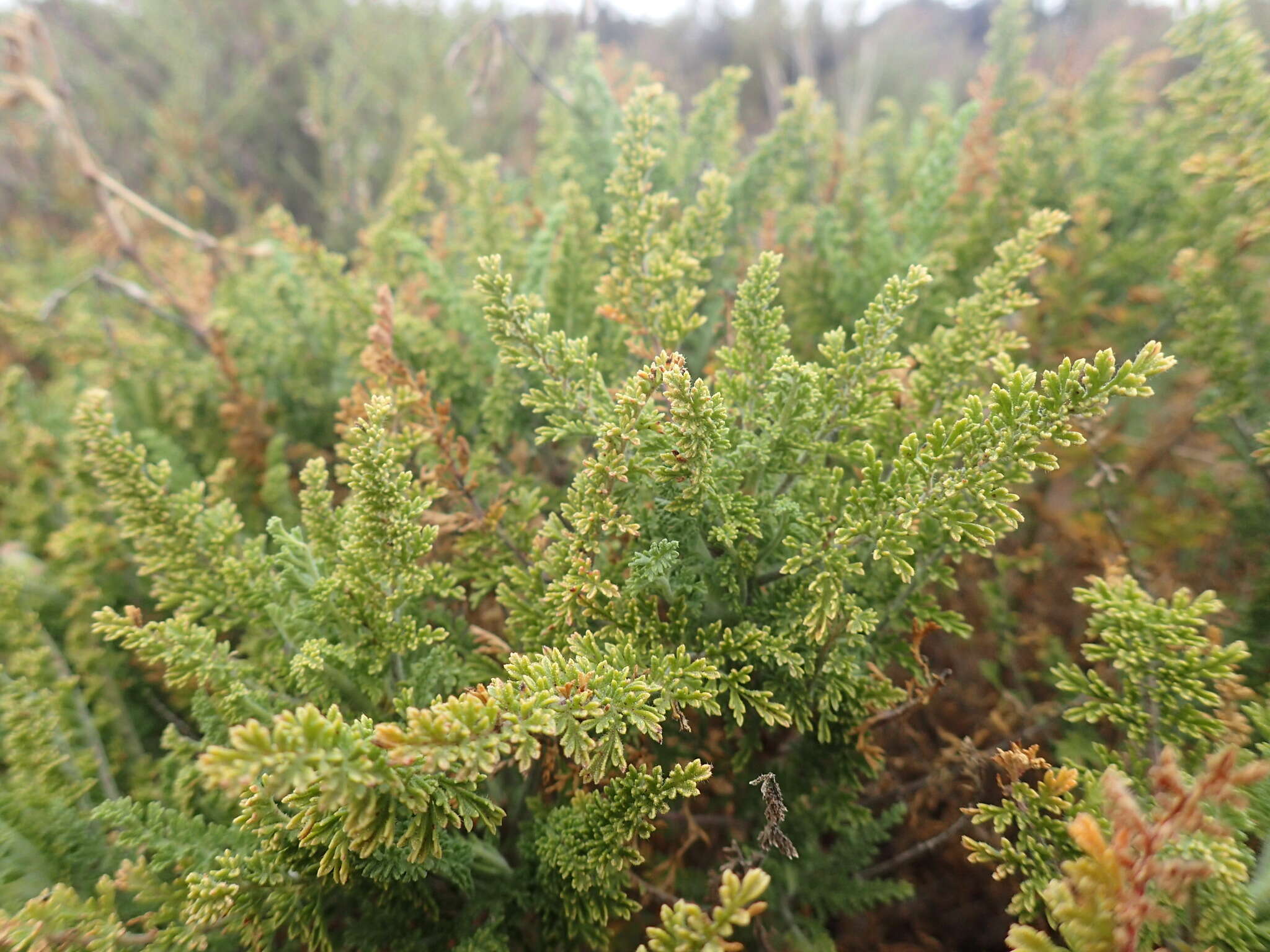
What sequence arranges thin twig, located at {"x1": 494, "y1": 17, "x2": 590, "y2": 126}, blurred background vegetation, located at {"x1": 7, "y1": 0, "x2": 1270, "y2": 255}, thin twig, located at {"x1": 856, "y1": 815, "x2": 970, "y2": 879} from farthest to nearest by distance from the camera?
blurred background vegetation, located at {"x1": 7, "y1": 0, "x2": 1270, "y2": 255} < thin twig, located at {"x1": 494, "y1": 17, "x2": 590, "y2": 126} < thin twig, located at {"x1": 856, "y1": 815, "x2": 970, "y2": 879}

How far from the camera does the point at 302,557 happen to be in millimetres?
944

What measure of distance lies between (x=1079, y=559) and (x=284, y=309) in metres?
1.98

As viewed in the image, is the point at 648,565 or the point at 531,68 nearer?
the point at 648,565

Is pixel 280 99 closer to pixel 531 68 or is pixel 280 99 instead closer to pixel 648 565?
pixel 531 68

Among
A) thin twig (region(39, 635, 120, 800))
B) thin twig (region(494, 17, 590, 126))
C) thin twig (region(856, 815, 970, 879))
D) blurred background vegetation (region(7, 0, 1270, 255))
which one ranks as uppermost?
blurred background vegetation (region(7, 0, 1270, 255))

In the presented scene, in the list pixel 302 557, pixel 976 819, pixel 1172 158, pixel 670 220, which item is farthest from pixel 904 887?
pixel 1172 158

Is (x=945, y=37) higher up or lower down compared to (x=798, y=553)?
higher up

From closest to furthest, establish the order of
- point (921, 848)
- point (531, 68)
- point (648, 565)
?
point (648, 565) → point (921, 848) → point (531, 68)

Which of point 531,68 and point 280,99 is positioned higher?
point 280,99

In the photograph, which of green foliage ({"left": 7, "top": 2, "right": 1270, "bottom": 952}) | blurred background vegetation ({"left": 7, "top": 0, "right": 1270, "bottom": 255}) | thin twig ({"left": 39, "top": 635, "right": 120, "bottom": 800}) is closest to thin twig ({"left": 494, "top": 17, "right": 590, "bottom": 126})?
green foliage ({"left": 7, "top": 2, "right": 1270, "bottom": 952})

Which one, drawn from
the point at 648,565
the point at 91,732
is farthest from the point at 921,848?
the point at 91,732

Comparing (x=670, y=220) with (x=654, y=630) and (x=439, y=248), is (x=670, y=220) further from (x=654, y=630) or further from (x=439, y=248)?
(x=654, y=630)

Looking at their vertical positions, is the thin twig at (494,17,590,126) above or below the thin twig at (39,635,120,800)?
above

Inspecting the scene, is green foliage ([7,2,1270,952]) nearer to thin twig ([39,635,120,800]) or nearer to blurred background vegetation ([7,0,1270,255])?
thin twig ([39,635,120,800])
